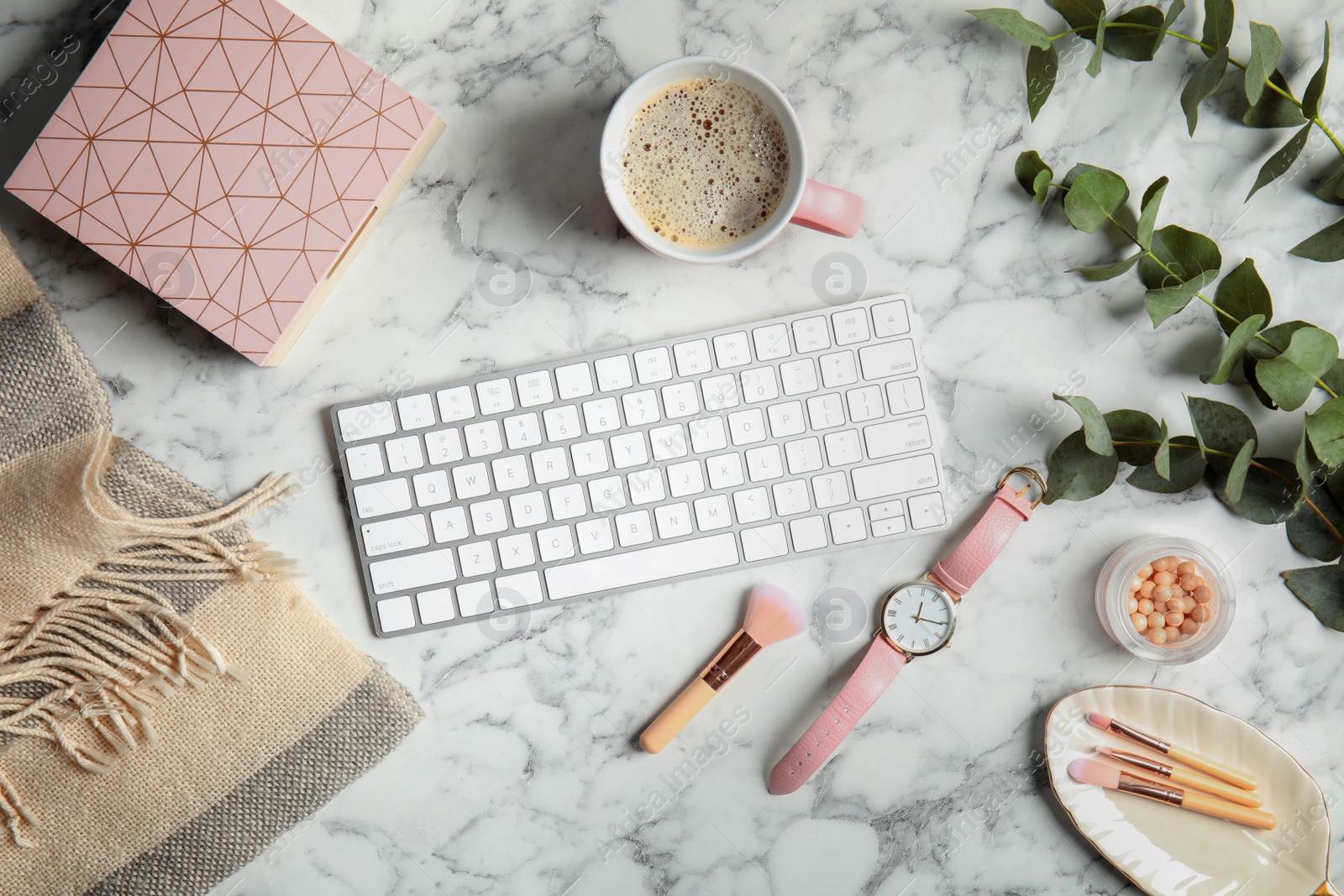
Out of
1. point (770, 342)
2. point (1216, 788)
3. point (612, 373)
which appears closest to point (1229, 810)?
point (1216, 788)

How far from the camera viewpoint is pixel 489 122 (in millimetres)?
804

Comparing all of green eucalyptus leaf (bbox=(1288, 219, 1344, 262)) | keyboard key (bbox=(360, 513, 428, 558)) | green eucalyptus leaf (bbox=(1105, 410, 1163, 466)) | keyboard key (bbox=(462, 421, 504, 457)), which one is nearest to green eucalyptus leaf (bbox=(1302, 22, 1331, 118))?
green eucalyptus leaf (bbox=(1288, 219, 1344, 262))

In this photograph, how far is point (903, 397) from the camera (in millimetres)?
792

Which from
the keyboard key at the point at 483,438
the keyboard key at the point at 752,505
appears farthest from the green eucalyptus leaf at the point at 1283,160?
the keyboard key at the point at 483,438

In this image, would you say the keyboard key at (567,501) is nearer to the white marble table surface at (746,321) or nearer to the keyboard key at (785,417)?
the white marble table surface at (746,321)

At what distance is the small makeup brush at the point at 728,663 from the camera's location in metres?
0.79

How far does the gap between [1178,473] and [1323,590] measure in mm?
212

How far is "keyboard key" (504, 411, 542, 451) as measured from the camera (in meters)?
0.78

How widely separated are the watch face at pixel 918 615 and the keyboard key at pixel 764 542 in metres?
0.13

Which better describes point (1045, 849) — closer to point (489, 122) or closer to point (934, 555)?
point (934, 555)

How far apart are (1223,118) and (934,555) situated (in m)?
0.55

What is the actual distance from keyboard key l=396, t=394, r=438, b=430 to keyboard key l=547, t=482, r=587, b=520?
0.48ft

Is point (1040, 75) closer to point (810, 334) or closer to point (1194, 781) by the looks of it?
point (810, 334)

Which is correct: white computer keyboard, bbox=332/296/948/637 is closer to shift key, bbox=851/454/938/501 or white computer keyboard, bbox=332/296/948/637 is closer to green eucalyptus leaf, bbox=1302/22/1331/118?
shift key, bbox=851/454/938/501
